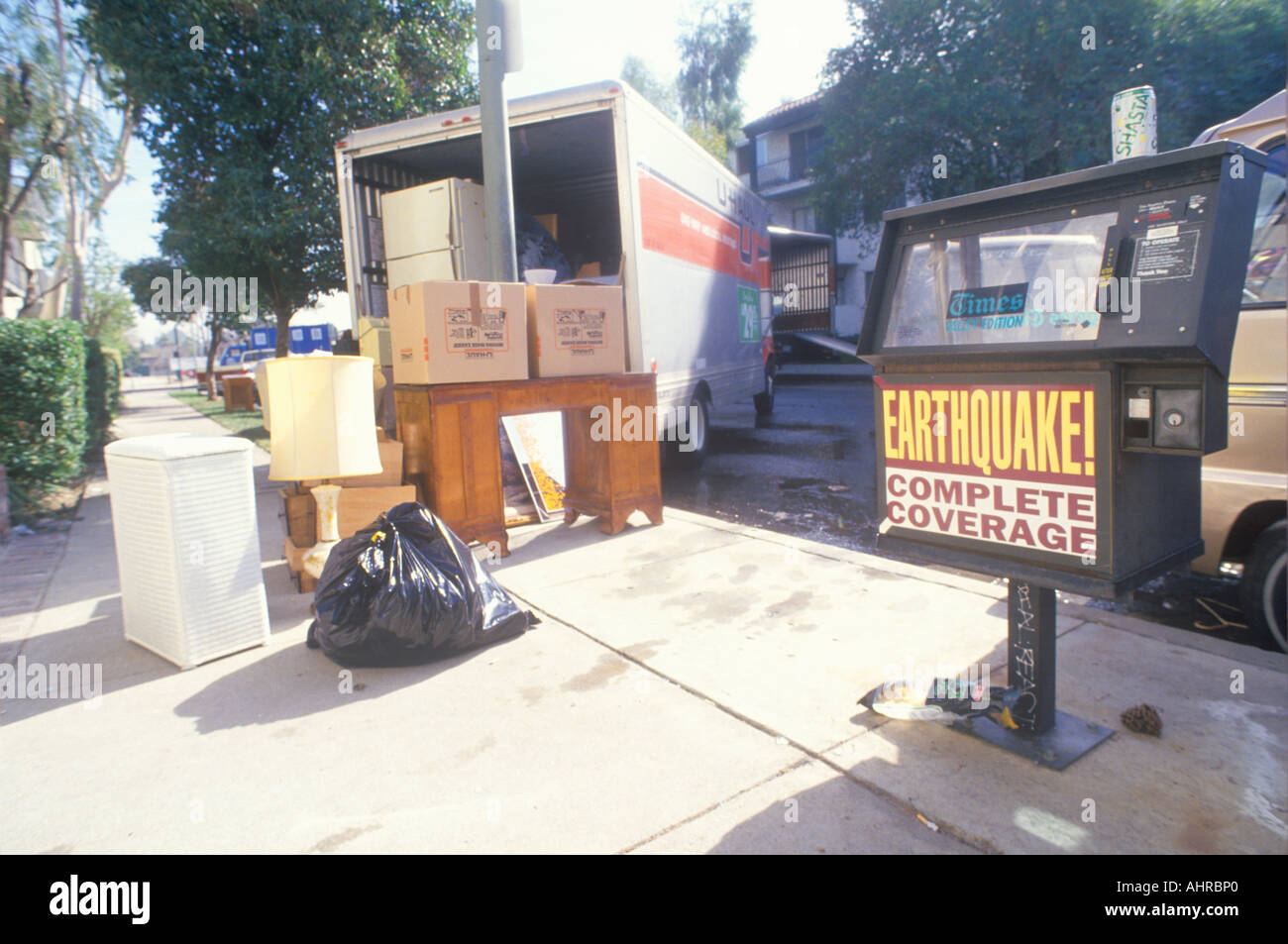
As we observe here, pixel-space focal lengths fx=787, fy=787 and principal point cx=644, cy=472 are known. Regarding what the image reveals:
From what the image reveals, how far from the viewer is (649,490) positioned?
6.35m

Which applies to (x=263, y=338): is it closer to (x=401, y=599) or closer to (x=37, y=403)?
(x=37, y=403)

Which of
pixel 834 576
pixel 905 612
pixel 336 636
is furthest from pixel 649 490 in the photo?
pixel 336 636

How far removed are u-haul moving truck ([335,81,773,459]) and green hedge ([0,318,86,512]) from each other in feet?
8.75

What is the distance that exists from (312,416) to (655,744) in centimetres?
283

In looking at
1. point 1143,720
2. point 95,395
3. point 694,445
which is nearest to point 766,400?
point 694,445

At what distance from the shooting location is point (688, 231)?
8.37m

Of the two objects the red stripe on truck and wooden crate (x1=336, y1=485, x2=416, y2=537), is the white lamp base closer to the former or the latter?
wooden crate (x1=336, y1=485, x2=416, y2=537)

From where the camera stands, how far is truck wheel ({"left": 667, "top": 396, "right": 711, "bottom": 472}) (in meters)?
9.38


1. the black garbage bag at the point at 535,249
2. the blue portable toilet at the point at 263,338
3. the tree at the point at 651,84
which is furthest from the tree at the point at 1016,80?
the tree at the point at 651,84

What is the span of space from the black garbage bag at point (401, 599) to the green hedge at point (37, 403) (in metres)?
5.04

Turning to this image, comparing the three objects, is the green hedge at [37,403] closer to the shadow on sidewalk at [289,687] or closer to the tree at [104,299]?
the shadow on sidewalk at [289,687]

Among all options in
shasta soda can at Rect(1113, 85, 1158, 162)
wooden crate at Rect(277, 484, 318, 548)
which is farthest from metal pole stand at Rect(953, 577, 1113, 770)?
wooden crate at Rect(277, 484, 318, 548)
